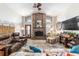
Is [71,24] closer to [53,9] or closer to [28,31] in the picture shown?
[53,9]

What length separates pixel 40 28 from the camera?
269 cm

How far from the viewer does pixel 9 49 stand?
8.70ft

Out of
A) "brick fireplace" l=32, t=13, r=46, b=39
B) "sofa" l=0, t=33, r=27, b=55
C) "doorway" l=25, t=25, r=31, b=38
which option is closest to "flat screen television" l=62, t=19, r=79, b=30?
"brick fireplace" l=32, t=13, r=46, b=39

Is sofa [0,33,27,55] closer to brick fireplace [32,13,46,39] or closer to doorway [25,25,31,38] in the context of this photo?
doorway [25,25,31,38]

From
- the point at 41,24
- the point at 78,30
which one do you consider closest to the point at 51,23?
the point at 41,24

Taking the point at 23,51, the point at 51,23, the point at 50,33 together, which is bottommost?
the point at 23,51

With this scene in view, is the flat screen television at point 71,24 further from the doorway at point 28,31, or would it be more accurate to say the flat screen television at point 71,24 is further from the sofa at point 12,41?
the sofa at point 12,41

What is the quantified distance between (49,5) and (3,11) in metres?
0.81

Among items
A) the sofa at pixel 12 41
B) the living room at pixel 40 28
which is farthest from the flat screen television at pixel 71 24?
the sofa at pixel 12 41

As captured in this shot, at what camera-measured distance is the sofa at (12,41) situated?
2635 mm

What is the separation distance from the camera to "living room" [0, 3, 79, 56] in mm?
2645

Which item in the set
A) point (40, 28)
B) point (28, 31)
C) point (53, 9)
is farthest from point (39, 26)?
point (53, 9)

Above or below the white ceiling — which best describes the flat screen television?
below

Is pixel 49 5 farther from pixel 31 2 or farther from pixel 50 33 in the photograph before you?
pixel 50 33
